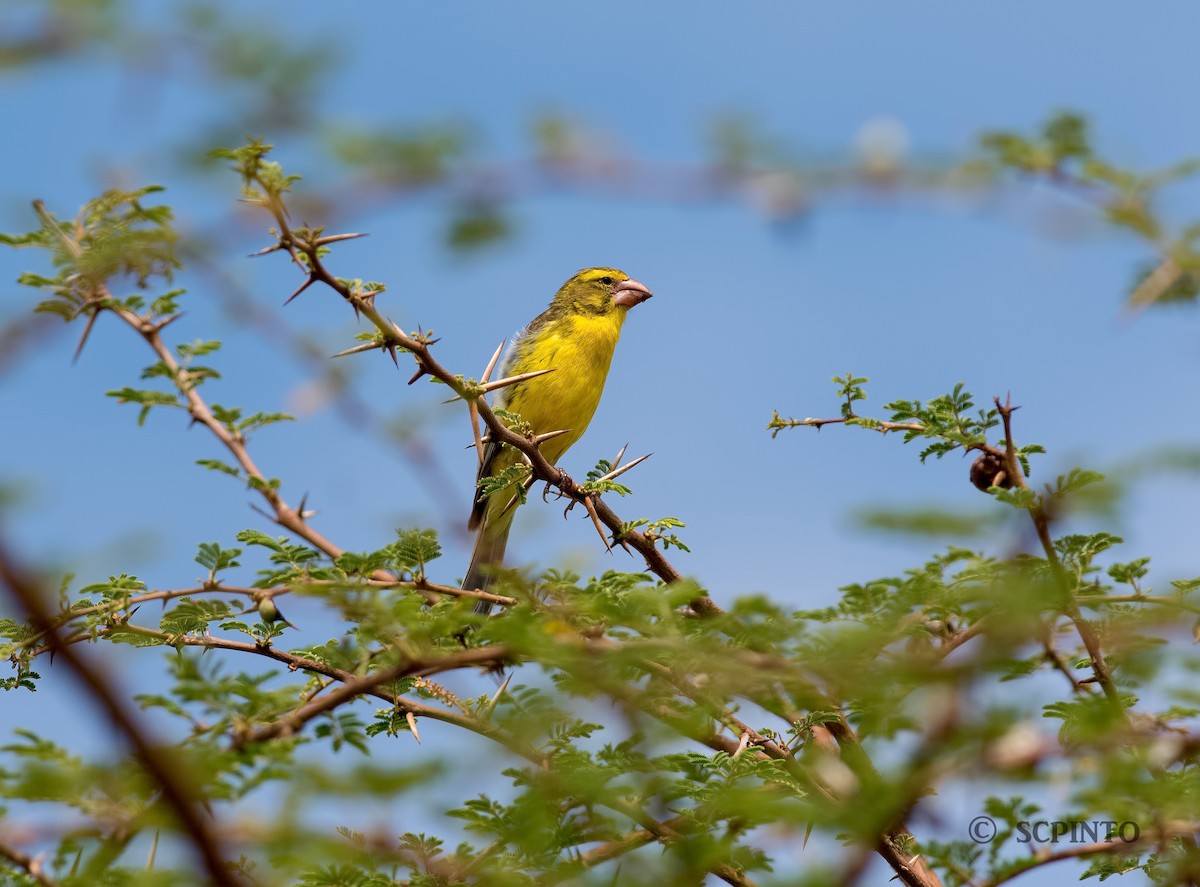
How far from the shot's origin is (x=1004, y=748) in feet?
6.36

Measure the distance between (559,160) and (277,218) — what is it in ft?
3.07

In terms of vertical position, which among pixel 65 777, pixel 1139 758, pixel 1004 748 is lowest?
pixel 65 777

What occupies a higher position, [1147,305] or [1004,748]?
[1147,305]

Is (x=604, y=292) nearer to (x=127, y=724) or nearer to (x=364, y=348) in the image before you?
(x=364, y=348)

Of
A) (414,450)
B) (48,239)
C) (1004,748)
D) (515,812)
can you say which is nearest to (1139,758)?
(1004,748)

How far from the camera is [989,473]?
3.89 m

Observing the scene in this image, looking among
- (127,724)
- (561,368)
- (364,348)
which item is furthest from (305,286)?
(561,368)

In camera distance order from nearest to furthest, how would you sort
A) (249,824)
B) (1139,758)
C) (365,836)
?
1. (249,824)
2. (1139,758)
3. (365,836)

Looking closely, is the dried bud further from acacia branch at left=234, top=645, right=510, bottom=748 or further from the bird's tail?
the bird's tail

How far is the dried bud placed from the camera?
3.82 metres

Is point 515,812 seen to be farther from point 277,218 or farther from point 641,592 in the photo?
point 277,218

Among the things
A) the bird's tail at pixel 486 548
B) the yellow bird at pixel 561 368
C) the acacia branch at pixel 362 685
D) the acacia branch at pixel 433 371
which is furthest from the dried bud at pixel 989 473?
the yellow bird at pixel 561 368

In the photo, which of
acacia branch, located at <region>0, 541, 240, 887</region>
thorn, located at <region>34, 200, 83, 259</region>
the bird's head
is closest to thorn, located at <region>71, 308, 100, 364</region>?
thorn, located at <region>34, 200, 83, 259</region>

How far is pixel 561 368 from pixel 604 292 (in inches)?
44.4
